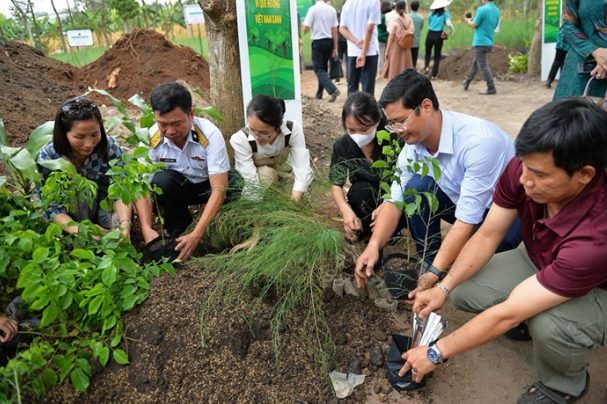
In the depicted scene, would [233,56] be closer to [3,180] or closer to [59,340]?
[3,180]

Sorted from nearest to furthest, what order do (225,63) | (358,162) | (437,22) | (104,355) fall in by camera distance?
(104,355) → (358,162) → (225,63) → (437,22)

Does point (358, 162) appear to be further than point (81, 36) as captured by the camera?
No

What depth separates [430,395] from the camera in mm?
1911

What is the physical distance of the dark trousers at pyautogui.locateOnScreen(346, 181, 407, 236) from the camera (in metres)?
2.84

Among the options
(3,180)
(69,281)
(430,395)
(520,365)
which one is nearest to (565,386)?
(520,365)

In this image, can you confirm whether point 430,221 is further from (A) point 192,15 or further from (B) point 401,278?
(A) point 192,15

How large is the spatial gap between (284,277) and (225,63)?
190cm

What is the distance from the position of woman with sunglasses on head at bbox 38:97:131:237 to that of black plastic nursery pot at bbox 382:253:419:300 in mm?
1231

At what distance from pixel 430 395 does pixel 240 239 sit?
4.06 ft

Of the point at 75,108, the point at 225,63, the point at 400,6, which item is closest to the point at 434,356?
the point at 75,108

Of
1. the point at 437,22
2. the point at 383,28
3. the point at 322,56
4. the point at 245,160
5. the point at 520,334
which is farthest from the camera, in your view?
the point at 437,22

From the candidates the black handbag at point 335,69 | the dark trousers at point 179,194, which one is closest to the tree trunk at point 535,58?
the black handbag at point 335,69

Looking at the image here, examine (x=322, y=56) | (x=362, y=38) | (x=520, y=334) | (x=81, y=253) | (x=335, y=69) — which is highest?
(x=362, y=38)

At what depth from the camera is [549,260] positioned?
5.71ft
